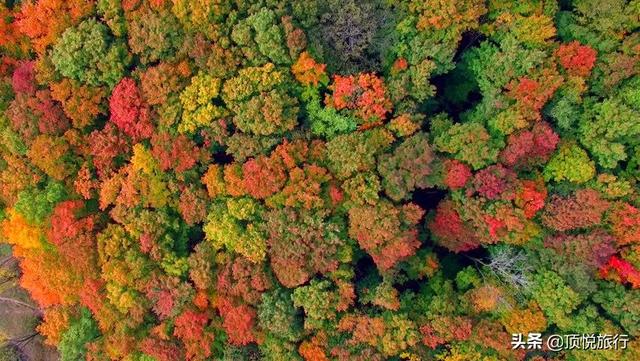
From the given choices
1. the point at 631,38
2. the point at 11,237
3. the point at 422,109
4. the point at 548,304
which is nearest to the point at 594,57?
the point at 631,38

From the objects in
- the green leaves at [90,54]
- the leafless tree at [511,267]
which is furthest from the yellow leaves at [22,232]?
the leafless tree at [511,267]

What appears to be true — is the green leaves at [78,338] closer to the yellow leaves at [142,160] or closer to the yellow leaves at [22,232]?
the yellow leaves at [22,232]

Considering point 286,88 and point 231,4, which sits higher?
point 231,4

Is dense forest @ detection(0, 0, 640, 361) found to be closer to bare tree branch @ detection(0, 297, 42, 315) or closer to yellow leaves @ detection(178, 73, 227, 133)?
yellow leaves @ detection(178, 73, 227, 133)

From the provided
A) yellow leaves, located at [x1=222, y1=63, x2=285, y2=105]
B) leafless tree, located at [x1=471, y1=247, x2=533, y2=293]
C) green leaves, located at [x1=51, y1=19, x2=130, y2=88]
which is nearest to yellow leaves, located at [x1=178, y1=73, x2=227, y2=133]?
yellow leaves, located at [x1=222, y1=63, x2=285, y2=105]

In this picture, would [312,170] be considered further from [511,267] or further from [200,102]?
[511,267]

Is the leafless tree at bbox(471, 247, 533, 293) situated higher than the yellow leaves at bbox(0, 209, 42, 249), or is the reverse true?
the yellow leaves at bbox(0, 209, 42, 249)

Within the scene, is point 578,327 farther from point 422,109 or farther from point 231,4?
point 231,4
